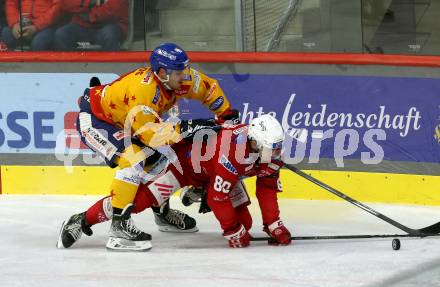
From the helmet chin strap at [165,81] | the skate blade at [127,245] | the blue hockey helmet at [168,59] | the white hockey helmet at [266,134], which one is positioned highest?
the blue hockey helmet at [168,59]

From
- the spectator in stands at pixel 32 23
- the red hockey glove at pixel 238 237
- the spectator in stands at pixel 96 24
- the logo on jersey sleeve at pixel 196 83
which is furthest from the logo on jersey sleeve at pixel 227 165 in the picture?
the spectator in stands at pixel 32 23

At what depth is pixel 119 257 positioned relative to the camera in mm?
5926

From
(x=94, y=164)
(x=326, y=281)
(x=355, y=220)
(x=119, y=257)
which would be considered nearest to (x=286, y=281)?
(x=326, y=281)

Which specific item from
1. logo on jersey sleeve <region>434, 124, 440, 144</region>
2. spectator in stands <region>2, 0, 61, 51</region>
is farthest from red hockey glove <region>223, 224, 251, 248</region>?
spectator in stands <region>2, 0, 61, 51</region>

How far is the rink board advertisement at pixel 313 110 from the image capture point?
7219 mm

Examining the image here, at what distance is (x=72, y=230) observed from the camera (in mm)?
6184

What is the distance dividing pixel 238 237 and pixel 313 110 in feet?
5.85

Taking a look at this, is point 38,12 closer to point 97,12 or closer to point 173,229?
point 97,12

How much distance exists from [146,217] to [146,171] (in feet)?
3.56

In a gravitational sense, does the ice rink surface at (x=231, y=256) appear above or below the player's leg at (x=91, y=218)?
below

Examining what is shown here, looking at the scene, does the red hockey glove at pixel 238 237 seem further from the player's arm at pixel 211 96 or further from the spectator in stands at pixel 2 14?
the spectator in stands at pixel 2 14

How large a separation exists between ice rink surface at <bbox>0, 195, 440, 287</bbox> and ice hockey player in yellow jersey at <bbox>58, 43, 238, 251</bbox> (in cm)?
16

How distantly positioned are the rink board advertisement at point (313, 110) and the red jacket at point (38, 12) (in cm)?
43

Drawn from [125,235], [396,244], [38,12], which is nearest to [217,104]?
[125,235]
